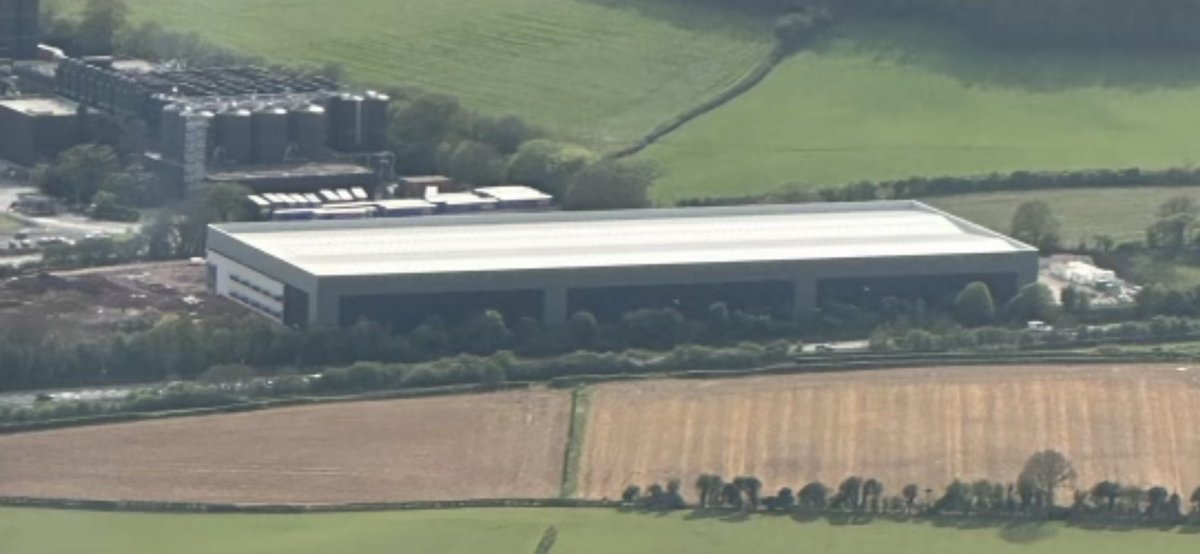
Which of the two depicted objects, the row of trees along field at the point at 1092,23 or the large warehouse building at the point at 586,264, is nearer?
the large warehouse building at the point at 586,264

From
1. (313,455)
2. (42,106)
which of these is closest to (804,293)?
(313,455)

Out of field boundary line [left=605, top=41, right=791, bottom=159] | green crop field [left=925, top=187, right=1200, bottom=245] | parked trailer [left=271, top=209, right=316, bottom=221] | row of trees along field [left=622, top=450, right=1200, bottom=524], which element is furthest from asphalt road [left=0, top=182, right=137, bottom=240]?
row of trees along field [left=622, top=450, right=1200, bottom=524]

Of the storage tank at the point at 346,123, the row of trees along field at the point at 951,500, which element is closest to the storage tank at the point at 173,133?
the storage tank at the point at 346,123

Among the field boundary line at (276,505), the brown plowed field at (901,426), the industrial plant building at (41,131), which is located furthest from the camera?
the industrial plant building at (41,131)

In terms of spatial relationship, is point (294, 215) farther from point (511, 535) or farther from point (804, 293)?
point (511, 535)

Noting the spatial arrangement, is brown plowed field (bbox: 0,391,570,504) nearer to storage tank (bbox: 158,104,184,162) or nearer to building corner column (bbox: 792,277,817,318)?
building corner column (bbox: 792,277,817,318)

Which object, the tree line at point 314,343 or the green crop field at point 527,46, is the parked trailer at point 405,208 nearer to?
the green crop field at point 527,46

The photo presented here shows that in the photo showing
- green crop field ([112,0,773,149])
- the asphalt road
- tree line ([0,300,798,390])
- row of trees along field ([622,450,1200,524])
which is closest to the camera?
row of trees along field ([622,450,1200,524])
